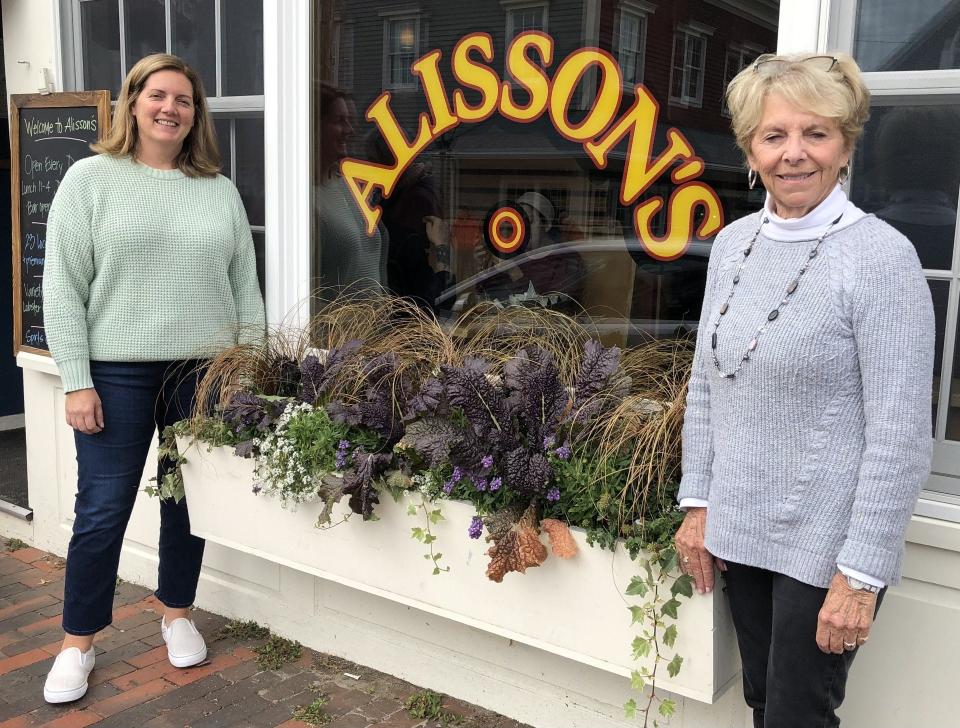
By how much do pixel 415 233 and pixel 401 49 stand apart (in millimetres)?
660

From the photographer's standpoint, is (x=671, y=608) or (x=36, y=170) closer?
(x=671, y=608)

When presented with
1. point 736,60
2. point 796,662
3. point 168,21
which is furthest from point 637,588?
point 168,21

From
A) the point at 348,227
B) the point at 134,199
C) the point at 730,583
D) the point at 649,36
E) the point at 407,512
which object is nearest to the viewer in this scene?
the point at 730,583

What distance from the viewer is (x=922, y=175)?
2270 millimetres

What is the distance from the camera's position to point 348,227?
3.55 metres

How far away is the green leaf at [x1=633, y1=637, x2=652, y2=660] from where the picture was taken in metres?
2.12

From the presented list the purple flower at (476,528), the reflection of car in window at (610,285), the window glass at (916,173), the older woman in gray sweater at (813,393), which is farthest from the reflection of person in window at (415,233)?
the older woman in gray sweater at (813,393)

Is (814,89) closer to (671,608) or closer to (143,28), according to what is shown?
(671,608)

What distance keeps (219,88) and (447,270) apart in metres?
1.25

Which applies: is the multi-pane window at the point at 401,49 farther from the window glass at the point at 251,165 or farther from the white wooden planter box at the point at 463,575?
the white wooden planter box at the point at 463,575

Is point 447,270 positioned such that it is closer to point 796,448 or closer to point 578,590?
point 578,590

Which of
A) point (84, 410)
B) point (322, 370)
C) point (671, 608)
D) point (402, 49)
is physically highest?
point (402, 49)

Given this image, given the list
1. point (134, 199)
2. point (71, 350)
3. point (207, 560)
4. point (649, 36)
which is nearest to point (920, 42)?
point (649, 36)

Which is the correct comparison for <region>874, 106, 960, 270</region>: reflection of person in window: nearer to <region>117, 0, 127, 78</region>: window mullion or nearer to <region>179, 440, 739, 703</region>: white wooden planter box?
<region>179, 440, 739, 703</region>: white wooden planter box
